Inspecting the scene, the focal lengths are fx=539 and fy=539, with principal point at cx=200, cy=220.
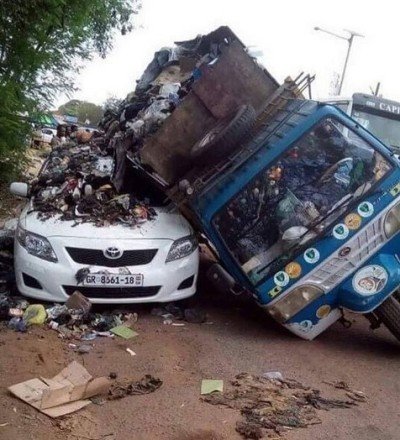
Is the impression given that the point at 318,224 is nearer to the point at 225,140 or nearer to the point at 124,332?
the point at 225,140

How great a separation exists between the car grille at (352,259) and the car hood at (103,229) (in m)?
1.39

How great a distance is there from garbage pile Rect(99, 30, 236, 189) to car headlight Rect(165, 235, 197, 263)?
1.07 metres

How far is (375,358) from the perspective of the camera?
473cm

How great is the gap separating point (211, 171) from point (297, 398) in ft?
7.19

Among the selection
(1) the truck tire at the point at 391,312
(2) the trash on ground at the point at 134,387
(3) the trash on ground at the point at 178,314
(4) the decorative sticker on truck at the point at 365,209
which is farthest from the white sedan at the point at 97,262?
(1) the truck tire at the point at 391,312

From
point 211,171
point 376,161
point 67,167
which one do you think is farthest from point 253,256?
point 67,167

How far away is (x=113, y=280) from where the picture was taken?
479 centimetres

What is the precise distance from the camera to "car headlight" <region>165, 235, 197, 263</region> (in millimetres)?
5055

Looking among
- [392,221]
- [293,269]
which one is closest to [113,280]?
[293,269]

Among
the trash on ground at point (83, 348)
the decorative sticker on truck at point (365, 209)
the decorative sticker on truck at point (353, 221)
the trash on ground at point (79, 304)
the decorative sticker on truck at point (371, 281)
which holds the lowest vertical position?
the trash on ground at point (83, 348)

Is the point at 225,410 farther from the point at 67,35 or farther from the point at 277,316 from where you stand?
the point at 67,35

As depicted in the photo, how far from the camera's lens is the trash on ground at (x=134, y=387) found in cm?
355

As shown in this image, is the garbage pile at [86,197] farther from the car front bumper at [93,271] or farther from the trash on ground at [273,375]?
the trash on ground at [273,375]

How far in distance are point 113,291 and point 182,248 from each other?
0.78m
